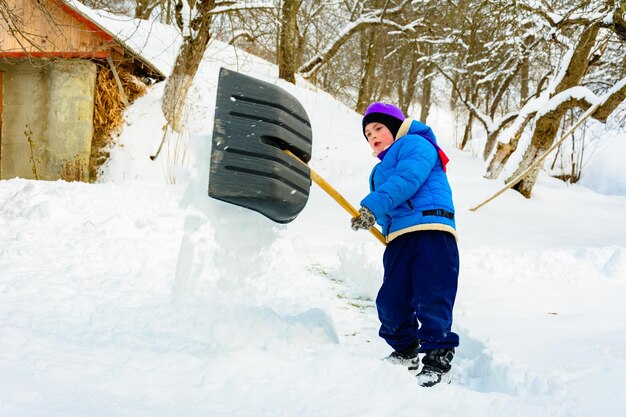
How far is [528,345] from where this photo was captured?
255 centimetres

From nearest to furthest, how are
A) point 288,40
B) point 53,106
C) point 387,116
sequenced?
point 387,116
point 53,106
point 288,40

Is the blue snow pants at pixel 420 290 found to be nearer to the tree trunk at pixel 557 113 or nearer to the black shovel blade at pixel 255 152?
the black shovel blade at pixel 255 152

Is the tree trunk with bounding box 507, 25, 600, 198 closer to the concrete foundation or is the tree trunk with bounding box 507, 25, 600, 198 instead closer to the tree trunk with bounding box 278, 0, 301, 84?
the tree trunk with bounding box 278, 0, 301, 84

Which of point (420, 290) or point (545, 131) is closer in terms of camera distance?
point (420, 290)

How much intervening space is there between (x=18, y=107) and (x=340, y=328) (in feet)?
26.7

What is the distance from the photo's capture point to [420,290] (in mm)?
2383

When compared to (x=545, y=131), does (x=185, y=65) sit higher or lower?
higher

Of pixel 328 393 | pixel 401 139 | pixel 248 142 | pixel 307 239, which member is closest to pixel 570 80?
pixel 307 239

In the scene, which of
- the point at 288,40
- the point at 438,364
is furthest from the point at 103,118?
the point at 438,364

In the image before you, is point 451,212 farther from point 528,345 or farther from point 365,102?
point 365,102

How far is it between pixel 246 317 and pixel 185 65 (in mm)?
6515

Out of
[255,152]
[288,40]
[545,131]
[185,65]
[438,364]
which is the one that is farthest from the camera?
[288,40]

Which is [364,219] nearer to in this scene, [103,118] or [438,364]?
[438,364]

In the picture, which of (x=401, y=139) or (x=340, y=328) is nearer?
(x=401, y=139)
